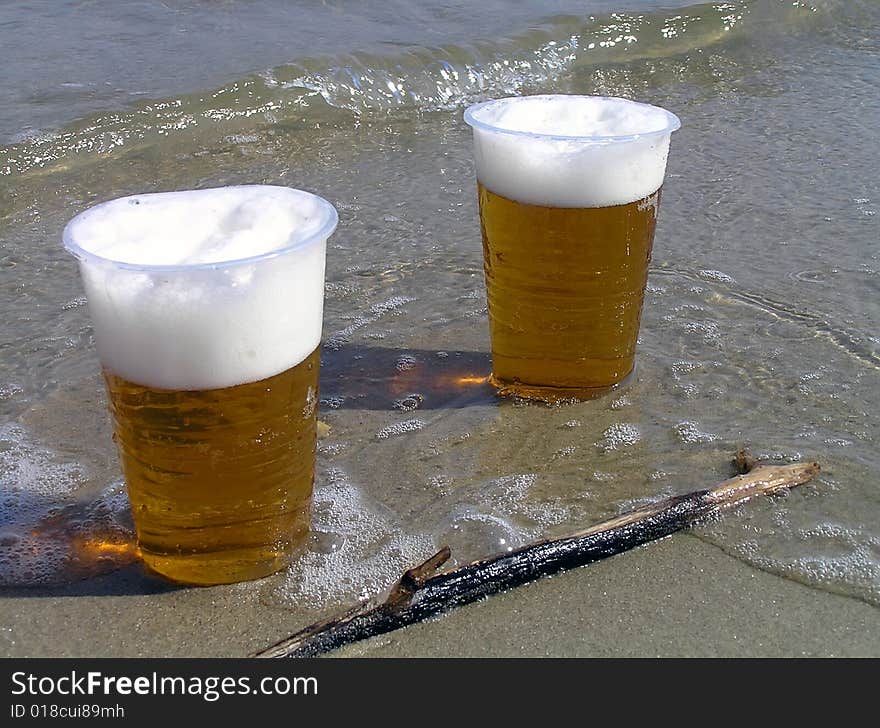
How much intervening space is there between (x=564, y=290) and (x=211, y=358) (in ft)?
3.86

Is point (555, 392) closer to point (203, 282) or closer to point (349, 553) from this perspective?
point (349, 553)

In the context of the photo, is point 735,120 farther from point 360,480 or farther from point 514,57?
point 360,480

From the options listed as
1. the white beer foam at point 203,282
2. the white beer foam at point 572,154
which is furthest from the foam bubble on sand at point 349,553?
the white beer foam at point 572,154

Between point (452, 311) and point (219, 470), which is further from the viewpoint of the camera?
point (452, 311)

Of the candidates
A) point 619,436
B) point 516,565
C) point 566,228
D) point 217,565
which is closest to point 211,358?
point 217,565

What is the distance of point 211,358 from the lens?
1944mm

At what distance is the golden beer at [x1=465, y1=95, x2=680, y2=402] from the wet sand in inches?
32.1

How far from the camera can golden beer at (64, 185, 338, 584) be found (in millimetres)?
1902

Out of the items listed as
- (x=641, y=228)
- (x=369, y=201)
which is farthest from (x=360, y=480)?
(x=369, y=201)

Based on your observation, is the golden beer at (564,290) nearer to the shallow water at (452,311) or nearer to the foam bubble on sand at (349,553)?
the shallow water at (452,311)

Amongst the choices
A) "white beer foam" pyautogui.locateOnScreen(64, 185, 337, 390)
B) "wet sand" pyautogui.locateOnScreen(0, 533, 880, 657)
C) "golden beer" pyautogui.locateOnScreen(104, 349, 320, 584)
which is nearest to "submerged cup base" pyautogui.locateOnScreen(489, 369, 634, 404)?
"wet sand" pyautogui.locateOnScreen(0, 533, 880, 657)

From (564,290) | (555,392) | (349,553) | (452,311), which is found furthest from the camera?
(452,311)

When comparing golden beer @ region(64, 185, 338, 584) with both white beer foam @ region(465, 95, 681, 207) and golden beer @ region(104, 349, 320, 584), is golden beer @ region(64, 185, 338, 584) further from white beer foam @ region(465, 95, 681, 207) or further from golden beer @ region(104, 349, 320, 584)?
white beer foam @ region(465, 95, 681, 207)

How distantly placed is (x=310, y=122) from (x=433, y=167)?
1.04 metres
